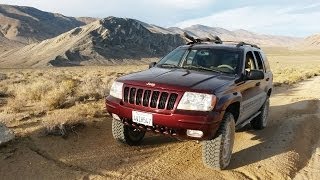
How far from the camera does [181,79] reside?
20.5 feet

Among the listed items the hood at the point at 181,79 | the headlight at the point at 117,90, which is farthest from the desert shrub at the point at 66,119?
the hood at the point at 181,79

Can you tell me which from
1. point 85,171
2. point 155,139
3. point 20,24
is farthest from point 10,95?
point 20,24

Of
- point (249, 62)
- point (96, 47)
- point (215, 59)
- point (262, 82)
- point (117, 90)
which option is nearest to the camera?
point (117, 90)

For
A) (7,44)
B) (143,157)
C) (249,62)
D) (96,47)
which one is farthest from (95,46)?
(143,157)

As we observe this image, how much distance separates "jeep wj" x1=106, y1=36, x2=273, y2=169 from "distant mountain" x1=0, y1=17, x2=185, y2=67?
219ft

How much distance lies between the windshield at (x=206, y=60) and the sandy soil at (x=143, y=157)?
4.82 feet

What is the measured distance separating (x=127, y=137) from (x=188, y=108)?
6.02 feet

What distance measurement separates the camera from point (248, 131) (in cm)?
924

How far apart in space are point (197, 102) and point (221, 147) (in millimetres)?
805

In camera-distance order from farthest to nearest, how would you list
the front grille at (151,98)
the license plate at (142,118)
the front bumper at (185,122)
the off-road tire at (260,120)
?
1. the off-road tire at (260,120)
2. the license plate at (142,118)
3. the front grille at (151,98)
4. the front bumper at (185,122)

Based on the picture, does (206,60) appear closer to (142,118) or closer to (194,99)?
(194,99)

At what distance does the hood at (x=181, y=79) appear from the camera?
590 cm

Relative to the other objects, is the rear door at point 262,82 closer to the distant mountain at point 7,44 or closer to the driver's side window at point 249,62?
the driver's side window at point 249,62

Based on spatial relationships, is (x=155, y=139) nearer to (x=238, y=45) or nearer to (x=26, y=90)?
(x=238, y=45)
